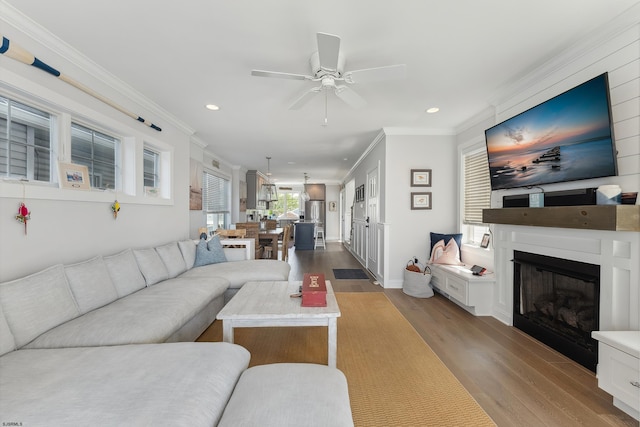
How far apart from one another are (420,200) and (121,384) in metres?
4.11

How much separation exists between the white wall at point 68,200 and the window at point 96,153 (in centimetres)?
14

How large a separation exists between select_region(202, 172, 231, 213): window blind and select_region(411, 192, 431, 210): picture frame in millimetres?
4197

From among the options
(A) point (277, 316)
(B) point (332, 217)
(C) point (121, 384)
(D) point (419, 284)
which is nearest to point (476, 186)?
(D) point (419, 284)

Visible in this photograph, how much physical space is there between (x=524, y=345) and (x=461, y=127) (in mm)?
2998

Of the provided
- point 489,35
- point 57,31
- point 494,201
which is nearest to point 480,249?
point 494,201

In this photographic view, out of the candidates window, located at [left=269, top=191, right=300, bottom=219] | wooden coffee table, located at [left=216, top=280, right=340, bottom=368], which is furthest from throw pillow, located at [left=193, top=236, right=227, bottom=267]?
window, located at [left=269, top=191, right=300, bottom=219]

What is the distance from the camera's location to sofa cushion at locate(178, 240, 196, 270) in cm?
348

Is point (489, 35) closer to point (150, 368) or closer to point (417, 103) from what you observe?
point (417, 103)

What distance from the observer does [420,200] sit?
4.29 meters

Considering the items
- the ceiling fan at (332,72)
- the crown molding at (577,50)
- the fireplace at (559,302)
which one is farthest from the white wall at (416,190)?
the ceiling fan at (332,72)

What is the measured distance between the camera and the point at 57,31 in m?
2.00

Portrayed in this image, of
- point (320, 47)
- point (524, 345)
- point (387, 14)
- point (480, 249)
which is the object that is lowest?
point (524, 345)

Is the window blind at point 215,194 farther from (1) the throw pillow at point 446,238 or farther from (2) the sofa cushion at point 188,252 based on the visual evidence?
(1) the throw pillow at point 446,238

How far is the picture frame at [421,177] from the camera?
4.27 meters
